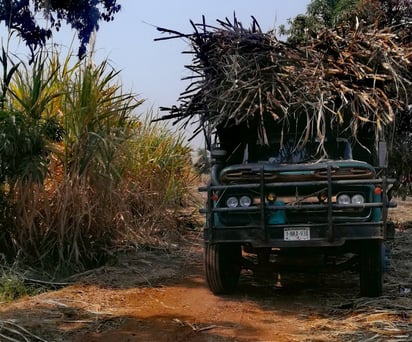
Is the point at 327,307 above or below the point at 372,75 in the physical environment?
below

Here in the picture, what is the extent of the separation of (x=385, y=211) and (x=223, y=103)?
2.40 m

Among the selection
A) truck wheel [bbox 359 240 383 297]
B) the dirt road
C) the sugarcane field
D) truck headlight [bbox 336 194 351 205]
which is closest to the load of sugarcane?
the sugarcane field

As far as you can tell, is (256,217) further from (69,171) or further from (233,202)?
(69,171)

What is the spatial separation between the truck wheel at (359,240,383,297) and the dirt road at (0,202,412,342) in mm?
158

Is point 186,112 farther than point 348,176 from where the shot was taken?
Yes

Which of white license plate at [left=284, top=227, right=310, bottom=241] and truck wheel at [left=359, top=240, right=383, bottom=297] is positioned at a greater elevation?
white license plate at [left=284, top=227, right=310, bottom=241]

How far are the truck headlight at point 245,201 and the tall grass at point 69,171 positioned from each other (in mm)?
2755

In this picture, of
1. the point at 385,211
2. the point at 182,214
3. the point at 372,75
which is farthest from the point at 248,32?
the point at 182,214

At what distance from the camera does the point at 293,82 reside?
24.0ft

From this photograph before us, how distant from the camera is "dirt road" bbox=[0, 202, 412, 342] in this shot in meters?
5.49

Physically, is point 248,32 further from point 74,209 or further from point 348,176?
point 74,209

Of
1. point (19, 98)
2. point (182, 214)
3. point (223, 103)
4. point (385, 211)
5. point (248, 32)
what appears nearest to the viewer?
point (385, 211)

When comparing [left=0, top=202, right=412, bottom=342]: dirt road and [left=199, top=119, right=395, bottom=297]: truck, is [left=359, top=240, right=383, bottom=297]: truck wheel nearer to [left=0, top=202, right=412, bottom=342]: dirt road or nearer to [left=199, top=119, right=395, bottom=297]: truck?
[left=199, top=119, right=395, bottom=297]: truck

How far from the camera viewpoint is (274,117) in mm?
7047
